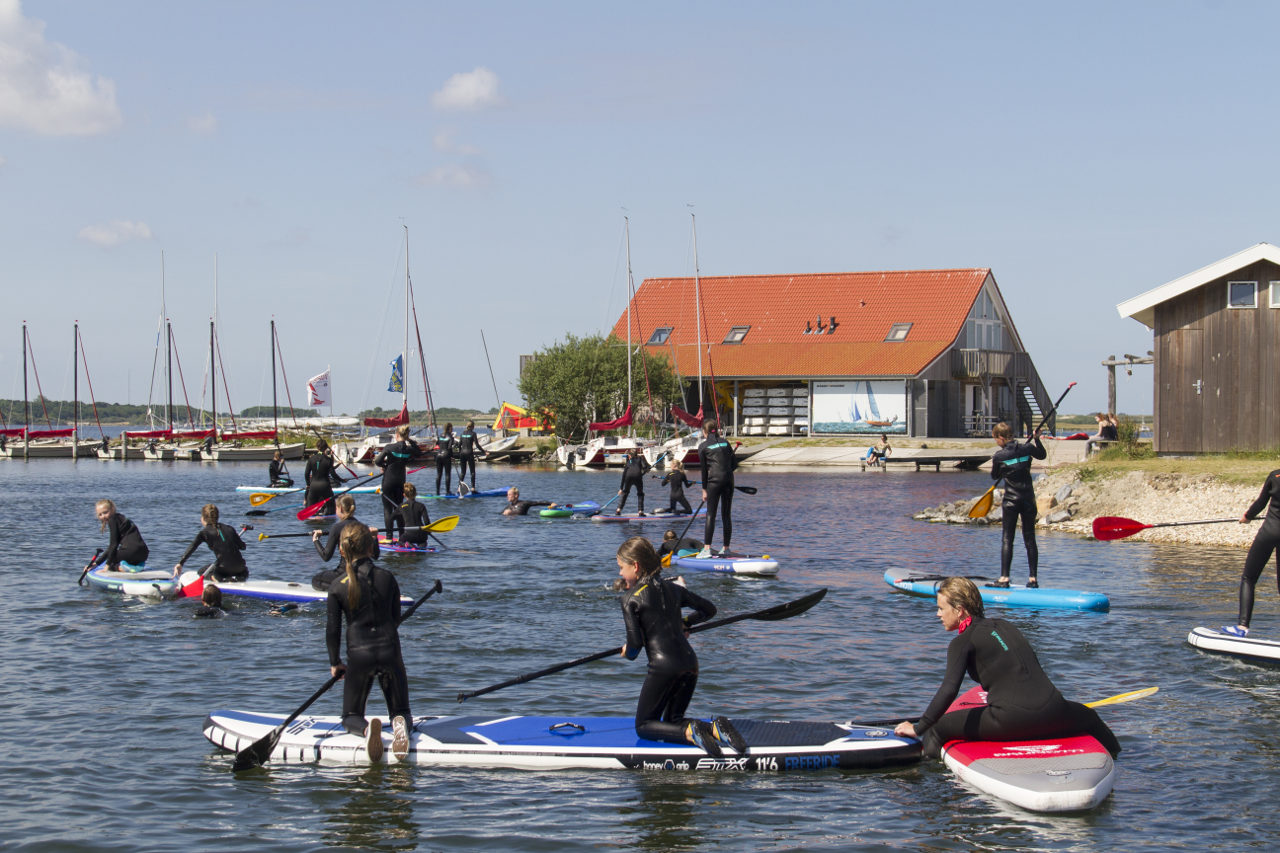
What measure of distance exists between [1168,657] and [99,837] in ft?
A: 31.8

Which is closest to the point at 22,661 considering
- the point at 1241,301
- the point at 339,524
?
the point at 339,524

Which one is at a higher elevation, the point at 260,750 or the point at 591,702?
the point at 260,750

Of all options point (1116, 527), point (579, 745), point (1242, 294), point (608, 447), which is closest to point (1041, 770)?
point (579, 745)

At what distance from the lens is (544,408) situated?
194 feet

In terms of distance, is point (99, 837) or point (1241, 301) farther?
point (1241, 301)

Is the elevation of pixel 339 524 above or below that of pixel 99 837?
above

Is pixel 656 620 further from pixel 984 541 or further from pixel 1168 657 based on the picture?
pixel 984 541

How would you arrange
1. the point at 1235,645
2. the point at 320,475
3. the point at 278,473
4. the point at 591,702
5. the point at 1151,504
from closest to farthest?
the point at 591,702
the point at 1235,645
the point at 1151,504
the point at 320,475
the point at 278,473

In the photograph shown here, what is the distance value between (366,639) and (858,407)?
4879cm

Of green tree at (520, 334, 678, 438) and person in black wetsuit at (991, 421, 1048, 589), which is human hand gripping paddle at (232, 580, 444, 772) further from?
green tree at (520, 334, 678, 438)

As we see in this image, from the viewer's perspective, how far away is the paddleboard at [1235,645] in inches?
442

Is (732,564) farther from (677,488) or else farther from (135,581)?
(677,488)

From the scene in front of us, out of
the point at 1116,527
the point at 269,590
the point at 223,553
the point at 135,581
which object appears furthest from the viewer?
the point at 1116,527

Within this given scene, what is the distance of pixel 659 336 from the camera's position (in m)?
61.3
